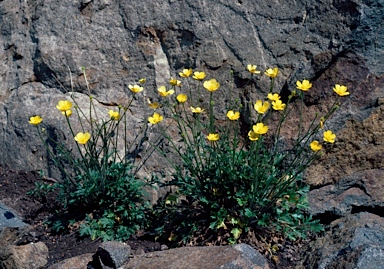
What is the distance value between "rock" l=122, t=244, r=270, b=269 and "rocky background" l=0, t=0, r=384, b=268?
515mm

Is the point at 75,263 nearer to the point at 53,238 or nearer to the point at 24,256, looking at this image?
the point at 24,256

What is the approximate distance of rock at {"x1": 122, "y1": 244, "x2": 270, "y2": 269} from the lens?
3.43m

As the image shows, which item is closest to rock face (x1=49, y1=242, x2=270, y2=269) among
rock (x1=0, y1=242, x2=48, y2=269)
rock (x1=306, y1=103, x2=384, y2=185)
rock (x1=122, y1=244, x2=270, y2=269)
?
rock (x1=122, y1=244, x2=270, y2=269)

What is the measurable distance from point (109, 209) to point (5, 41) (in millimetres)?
2023

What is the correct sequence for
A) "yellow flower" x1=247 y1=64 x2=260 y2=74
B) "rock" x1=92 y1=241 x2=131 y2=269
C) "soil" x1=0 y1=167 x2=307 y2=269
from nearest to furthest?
"rock" x1=92 y1=241 x2=131 y2=269
"soil" x1=0 y1=167 x2=307 y2=269
"yellow flower" x1=247 y1=64 x2=260 y2=74

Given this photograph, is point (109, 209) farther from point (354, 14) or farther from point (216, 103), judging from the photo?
point (354, 14)

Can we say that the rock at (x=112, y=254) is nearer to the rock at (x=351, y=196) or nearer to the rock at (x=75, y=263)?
the rock at (x=75, y=263)

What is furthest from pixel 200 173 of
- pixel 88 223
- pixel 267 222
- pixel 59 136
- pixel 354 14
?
pixel 354 14

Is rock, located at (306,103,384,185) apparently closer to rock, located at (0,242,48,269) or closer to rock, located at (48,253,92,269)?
rock, located at (48,253,92,269)

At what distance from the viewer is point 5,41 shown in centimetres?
526

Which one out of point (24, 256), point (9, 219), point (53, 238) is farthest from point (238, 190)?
point (9, 219)

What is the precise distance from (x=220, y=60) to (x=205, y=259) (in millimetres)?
1757

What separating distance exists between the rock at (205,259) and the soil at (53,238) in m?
0.36

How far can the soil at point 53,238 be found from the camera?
4.02 metres
